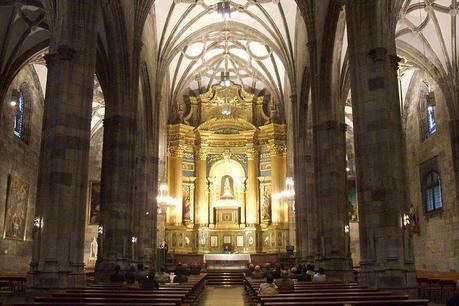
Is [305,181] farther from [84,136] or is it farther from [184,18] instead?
[84,136]

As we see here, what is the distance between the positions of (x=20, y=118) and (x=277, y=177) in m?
18.0

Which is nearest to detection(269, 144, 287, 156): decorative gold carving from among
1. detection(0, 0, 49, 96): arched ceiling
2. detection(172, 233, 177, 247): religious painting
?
detection(172, 233, 177, 247): religious painting

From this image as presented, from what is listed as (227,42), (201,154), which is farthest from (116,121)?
(201,154)

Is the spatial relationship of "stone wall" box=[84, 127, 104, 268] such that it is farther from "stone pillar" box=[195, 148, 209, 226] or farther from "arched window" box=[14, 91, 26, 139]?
"arched window" box=[14, 91, 26, 139]

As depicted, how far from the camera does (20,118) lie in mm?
28469

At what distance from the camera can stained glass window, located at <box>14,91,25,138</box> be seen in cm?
2792

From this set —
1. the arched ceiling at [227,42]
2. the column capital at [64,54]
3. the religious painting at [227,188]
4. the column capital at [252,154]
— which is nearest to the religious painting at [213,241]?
the religious painting at [227,188]

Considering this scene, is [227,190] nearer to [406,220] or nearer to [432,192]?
[432,192]

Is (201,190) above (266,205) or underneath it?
above

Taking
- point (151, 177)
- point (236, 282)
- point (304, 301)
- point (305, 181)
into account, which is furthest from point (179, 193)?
point (304, 301)

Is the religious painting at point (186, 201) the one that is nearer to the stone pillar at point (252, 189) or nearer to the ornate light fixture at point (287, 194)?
the stone pillar at point (252, 189)

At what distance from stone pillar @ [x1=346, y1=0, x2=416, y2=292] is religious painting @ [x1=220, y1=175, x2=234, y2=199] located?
2377 centimetres

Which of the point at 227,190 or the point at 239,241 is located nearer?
the point at 239,241

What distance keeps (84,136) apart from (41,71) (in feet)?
58.4
